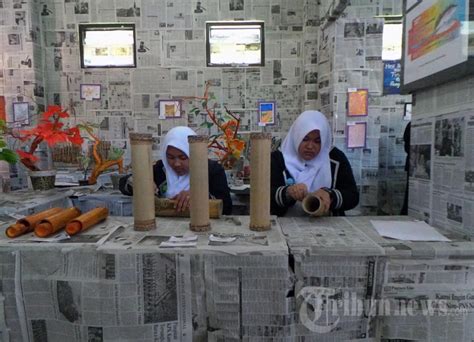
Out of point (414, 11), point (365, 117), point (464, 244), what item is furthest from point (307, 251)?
point (365, 117)

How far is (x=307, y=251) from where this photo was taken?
2.05 feet

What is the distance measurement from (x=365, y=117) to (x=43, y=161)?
7.82 feet

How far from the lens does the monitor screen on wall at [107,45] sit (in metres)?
2.49

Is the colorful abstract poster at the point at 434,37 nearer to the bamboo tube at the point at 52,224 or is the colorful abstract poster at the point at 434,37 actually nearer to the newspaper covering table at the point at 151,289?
the newspaper covering table at the point at 151,289

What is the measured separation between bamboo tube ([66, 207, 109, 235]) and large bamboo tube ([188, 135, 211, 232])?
24 cm

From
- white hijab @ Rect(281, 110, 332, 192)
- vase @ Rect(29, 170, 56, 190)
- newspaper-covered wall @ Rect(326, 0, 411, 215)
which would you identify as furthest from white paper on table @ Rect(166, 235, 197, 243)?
newspaper-covered wall @ Rect(326, 0, 411, 215)

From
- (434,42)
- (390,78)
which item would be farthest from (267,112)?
(434,42)

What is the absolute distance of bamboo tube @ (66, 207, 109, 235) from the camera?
711 millimetres

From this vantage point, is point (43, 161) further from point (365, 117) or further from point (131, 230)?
point (365, 117)

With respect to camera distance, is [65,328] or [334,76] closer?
[65,328]

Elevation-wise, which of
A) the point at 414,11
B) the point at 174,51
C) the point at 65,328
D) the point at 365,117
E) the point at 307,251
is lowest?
the point at 65,328

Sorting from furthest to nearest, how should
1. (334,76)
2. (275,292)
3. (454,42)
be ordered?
1. (334,76)
2. (454,42)
3. (275,292)

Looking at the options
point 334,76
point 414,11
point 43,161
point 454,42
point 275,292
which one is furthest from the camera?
point 43,161

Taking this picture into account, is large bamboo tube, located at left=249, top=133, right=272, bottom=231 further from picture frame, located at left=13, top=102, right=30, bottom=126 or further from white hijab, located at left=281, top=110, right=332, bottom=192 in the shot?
picture frame, located at left=13, top=102, right=30, bottom=126
